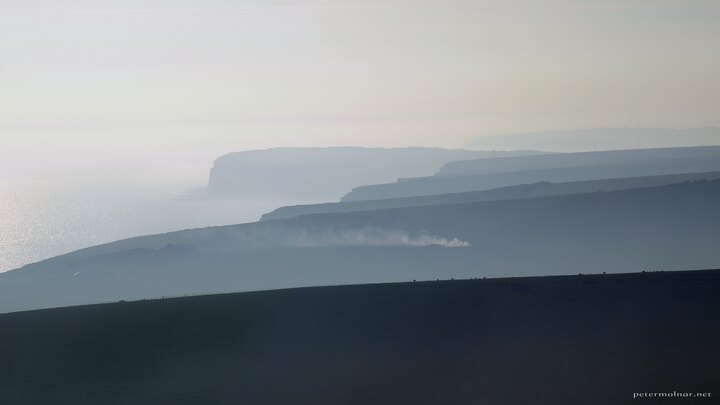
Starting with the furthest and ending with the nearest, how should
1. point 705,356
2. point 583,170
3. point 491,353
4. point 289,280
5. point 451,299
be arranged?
point 583,170, point 289,280, point 451,299, point 491,353, point 705,356

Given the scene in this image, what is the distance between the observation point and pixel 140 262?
102 m

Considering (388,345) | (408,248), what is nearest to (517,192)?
(408,248)

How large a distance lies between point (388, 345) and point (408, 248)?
244 ft

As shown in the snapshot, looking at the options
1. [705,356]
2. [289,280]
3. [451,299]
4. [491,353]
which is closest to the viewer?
[705,356]

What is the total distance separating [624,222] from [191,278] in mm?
40822

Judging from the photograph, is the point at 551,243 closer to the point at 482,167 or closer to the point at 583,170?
the point at 583,170

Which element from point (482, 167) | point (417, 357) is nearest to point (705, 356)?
point (417, 357)

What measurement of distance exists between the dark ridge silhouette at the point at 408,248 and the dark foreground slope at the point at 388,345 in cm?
6040

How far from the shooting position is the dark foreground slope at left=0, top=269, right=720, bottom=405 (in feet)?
80.4

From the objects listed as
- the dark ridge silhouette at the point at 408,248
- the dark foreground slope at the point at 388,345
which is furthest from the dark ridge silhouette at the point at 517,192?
the dark foreground slope at the point at 388,345

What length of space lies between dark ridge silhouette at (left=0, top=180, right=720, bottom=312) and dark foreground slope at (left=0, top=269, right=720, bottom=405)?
60403 mm

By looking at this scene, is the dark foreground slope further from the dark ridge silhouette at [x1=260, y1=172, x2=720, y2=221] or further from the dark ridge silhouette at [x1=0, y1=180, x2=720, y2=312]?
the dark ridge silhouette at [x1=260, y1=172, x2=720, y2=221]

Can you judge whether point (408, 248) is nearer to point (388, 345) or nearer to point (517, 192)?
point (517, 192)

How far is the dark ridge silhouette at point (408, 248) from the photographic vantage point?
95688 millimetres
